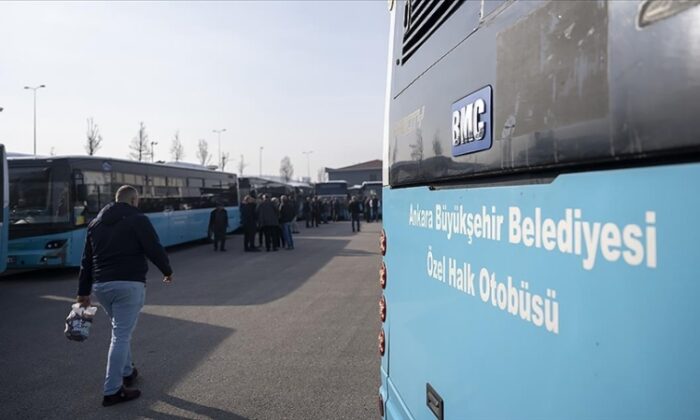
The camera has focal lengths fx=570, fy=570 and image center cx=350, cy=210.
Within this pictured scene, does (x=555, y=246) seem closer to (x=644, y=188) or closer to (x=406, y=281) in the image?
(x=644, y=188)

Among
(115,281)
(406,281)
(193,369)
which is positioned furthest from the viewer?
(193,369)

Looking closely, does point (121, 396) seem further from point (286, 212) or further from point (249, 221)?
point (249, 221)

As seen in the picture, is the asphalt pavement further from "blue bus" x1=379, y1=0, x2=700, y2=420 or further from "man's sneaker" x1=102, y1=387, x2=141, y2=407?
"blue bus" x1=379, y1=0, x2=700, y2=420

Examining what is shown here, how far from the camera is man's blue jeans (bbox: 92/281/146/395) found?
5.08m

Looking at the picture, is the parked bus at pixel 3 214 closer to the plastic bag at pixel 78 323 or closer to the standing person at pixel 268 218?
the plastic bag at pixel 78 323

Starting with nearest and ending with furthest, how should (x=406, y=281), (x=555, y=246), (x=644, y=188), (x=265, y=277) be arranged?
(x=644, y=188) → (x=555, y=246) → (x=406, y=281) → (x=265, y=277)

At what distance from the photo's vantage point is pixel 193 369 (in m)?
6.03

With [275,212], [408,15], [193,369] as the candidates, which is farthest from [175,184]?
[408,15]

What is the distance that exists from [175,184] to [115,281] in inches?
632

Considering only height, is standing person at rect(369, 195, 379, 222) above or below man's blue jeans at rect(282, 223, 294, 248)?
above

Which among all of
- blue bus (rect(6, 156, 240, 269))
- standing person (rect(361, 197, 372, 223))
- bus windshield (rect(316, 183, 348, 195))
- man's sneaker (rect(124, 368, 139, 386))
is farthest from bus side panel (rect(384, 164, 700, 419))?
bus windshield (rect(316, 183, 348, 195))

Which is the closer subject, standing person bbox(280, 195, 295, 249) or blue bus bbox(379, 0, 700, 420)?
blue bus bbox(379, 0, 700, 420)

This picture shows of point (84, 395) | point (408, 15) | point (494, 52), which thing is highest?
point (408, 15)

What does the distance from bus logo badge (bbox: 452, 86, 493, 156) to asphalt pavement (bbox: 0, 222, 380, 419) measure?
3.02 metres
